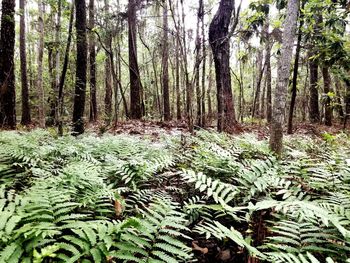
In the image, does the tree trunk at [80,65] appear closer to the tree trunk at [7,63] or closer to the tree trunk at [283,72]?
the tree trunk at [7,63]

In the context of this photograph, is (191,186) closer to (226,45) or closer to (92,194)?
(92,194)

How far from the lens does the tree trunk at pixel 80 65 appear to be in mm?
8664

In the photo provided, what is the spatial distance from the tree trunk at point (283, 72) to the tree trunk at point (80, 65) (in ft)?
19.0

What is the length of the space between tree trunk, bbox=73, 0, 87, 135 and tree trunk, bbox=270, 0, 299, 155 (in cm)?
578

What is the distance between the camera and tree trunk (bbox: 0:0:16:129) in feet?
29.1

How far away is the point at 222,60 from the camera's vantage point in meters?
9.30

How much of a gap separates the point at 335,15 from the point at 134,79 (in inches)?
370

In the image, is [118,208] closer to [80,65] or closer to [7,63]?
[80,65]

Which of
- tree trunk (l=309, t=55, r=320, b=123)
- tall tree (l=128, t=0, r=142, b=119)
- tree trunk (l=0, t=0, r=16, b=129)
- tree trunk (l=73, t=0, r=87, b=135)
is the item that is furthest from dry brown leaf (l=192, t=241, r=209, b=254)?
tree trunk (l=309, t=55, r=320, b=123)

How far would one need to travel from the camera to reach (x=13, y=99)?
1027 cm

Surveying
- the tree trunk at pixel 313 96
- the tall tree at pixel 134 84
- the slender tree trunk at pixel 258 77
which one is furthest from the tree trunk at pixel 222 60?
the tree trunk at pixel 313 96

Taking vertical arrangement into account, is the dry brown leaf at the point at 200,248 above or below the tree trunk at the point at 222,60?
below

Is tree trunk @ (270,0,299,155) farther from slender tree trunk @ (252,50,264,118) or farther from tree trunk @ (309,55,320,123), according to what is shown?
tree trunk @ (309,55,320,123)

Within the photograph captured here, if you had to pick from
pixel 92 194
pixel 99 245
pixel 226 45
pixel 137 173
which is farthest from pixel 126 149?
pixel 226 45
